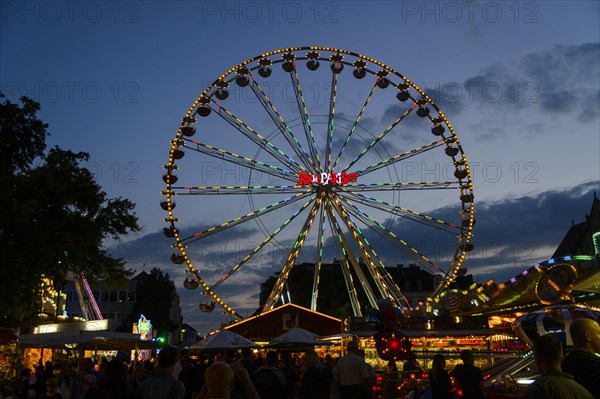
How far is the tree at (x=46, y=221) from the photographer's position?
17484 mm

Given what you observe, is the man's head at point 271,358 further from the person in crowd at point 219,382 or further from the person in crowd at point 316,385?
the person in crowd at point 219,382

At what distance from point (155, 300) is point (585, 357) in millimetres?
67293

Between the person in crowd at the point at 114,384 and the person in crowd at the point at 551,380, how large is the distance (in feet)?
11.0

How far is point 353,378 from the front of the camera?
26.7 ft

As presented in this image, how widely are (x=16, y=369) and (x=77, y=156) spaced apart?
8862 millimetres

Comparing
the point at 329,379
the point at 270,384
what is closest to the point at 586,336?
the point at 329,379

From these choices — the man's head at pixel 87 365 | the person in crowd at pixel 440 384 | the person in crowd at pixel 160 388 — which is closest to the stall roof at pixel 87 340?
the man's head at pixel 87 365

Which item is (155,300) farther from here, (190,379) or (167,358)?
(167,358)

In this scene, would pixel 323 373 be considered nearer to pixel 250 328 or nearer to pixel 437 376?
pixel 437 376

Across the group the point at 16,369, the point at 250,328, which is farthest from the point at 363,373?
the point at 250,328

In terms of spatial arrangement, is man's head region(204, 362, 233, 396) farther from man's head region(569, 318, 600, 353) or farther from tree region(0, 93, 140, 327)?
tree region(0, 93, 140, 327)

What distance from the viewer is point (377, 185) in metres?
28.0

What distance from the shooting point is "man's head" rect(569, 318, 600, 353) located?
4.39m

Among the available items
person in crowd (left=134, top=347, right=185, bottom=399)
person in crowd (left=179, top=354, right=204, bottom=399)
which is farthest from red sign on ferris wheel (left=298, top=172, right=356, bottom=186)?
person in crowd (left=134, top=347, right=185, bottom=399)
